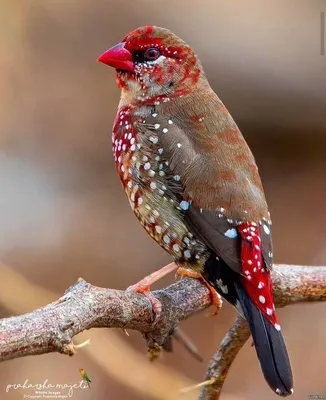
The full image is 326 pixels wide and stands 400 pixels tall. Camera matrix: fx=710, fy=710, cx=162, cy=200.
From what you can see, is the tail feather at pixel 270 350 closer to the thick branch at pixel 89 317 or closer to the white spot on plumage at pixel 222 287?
the white spot on plumage at pixel 222 287

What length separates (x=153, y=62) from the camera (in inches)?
70.3

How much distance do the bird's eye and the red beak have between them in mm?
41

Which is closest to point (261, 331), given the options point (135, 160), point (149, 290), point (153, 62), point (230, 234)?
point (230, 234)

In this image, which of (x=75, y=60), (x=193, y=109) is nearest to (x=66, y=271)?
(x=75, y=60)

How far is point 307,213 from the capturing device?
273cm

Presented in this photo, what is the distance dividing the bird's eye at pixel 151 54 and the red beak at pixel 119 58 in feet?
0.13

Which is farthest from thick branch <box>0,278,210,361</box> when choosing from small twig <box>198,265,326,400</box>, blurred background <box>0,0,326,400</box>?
blurred background <box>0,0,326,400</box>

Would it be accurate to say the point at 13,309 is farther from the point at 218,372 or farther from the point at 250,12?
the point at 250,12

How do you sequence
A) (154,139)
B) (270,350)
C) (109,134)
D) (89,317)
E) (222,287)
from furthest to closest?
1. (109,134)
2. (154,139)
3. (222,287)
4. (270,350)
5. (89,317)

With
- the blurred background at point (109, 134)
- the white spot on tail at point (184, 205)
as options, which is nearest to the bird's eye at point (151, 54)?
the white spot on tail at point (184, 205)

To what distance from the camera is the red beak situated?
1766 millimetres

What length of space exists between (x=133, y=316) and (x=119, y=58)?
646 mm

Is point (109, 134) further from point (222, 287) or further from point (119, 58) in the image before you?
point (222, 287)

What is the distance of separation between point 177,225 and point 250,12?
3.63 ft
